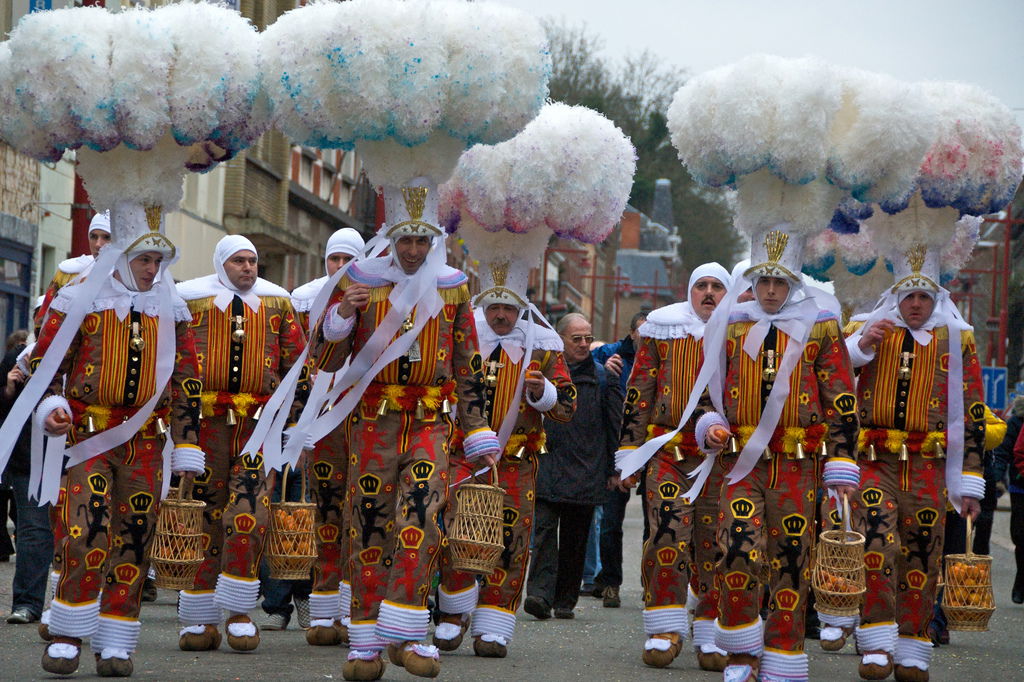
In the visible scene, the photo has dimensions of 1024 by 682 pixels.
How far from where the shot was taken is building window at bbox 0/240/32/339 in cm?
2420

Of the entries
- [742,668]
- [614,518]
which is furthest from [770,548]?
[614,518]

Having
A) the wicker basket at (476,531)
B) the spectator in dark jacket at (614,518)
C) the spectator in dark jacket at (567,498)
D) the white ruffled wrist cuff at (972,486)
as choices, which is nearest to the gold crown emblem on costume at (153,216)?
the wicker basket at (476,531)

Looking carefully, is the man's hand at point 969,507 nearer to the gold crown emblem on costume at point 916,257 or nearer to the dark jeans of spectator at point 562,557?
the gold crown emblem on costume at point 916,257

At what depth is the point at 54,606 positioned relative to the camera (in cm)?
876

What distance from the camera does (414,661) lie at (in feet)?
27.6

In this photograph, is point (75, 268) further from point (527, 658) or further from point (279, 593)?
point (527, 658)

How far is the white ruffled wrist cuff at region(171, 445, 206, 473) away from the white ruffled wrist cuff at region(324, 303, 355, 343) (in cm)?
104

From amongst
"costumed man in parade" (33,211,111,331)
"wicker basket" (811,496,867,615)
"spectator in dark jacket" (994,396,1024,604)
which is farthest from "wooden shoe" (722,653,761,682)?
"spectator in dark jacket" (994,396,1024,604)

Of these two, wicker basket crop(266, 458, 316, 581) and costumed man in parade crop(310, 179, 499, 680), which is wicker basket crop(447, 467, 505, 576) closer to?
costumed man in parade crop(310, 179, 499, 680)

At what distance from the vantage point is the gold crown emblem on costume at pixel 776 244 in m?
9.24

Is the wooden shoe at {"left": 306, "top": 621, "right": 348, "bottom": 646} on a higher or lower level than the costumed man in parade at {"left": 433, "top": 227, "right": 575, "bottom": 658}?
lower

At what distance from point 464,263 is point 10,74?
4597cm

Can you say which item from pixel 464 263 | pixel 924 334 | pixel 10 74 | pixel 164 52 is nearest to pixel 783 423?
pixel 924 334

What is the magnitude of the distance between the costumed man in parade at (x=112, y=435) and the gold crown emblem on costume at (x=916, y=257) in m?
4.07
